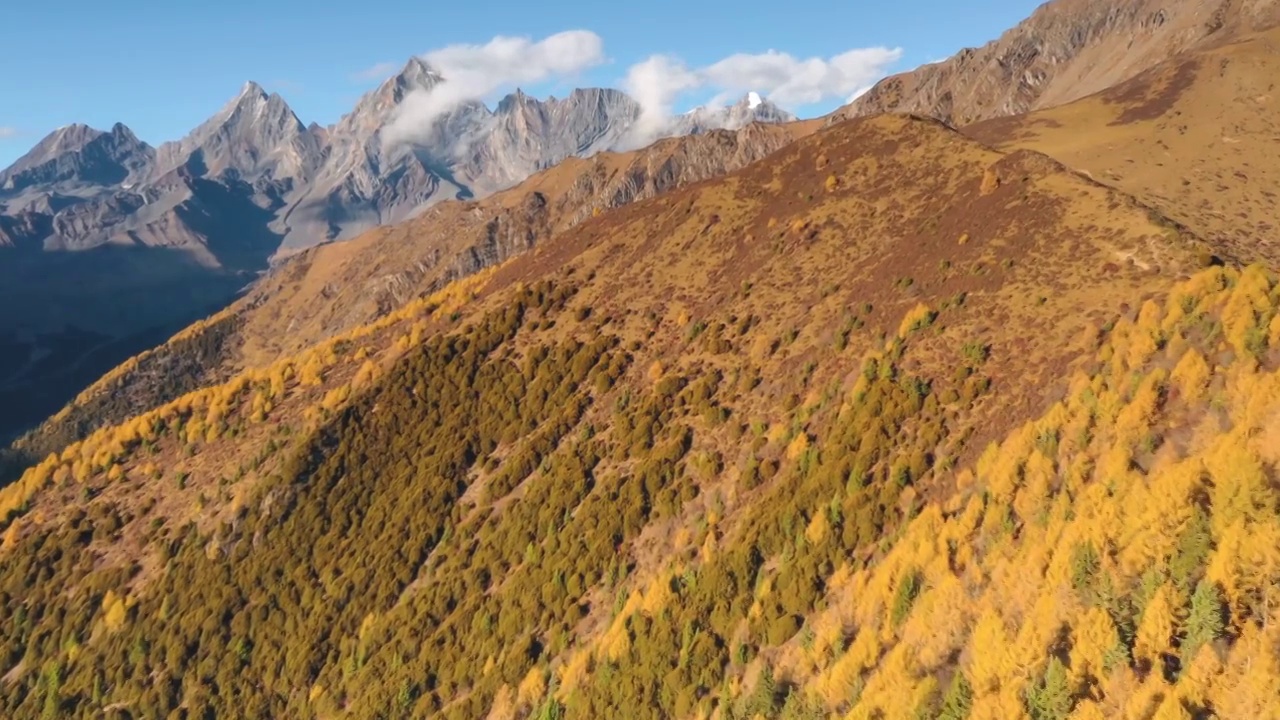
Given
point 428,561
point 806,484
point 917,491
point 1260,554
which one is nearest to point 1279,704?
point 1260,554

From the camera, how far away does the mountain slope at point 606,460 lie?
47.6 m

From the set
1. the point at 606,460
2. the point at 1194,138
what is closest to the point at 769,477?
the point at 606,460

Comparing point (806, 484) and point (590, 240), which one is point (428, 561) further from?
point (590, 240)

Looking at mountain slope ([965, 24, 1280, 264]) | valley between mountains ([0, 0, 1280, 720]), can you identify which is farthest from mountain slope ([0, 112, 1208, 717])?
mountain slope ([965, 24, 1280, 264])

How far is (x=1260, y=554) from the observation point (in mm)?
24984

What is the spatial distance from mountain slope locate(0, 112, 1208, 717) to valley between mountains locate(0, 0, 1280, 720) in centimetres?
32

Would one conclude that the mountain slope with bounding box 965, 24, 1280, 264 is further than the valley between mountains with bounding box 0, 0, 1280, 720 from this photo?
Yes

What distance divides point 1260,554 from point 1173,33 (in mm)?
180996

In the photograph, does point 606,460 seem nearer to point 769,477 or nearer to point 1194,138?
point 769,477

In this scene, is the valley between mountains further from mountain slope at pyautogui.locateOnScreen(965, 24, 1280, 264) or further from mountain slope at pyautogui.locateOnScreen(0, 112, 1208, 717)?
mountain slope at pyautogui.locateOnScreen(965, 24, 1280, 264)

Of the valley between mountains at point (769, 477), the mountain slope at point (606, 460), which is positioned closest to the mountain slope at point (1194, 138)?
the valley between mountains at point (769, 477)

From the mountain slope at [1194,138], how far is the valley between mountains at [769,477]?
2.20ft

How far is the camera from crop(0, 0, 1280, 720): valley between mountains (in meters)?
30.5

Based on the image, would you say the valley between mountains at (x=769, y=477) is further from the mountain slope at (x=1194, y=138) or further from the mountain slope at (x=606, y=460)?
the mountain slope at (x=1194, y=138)
